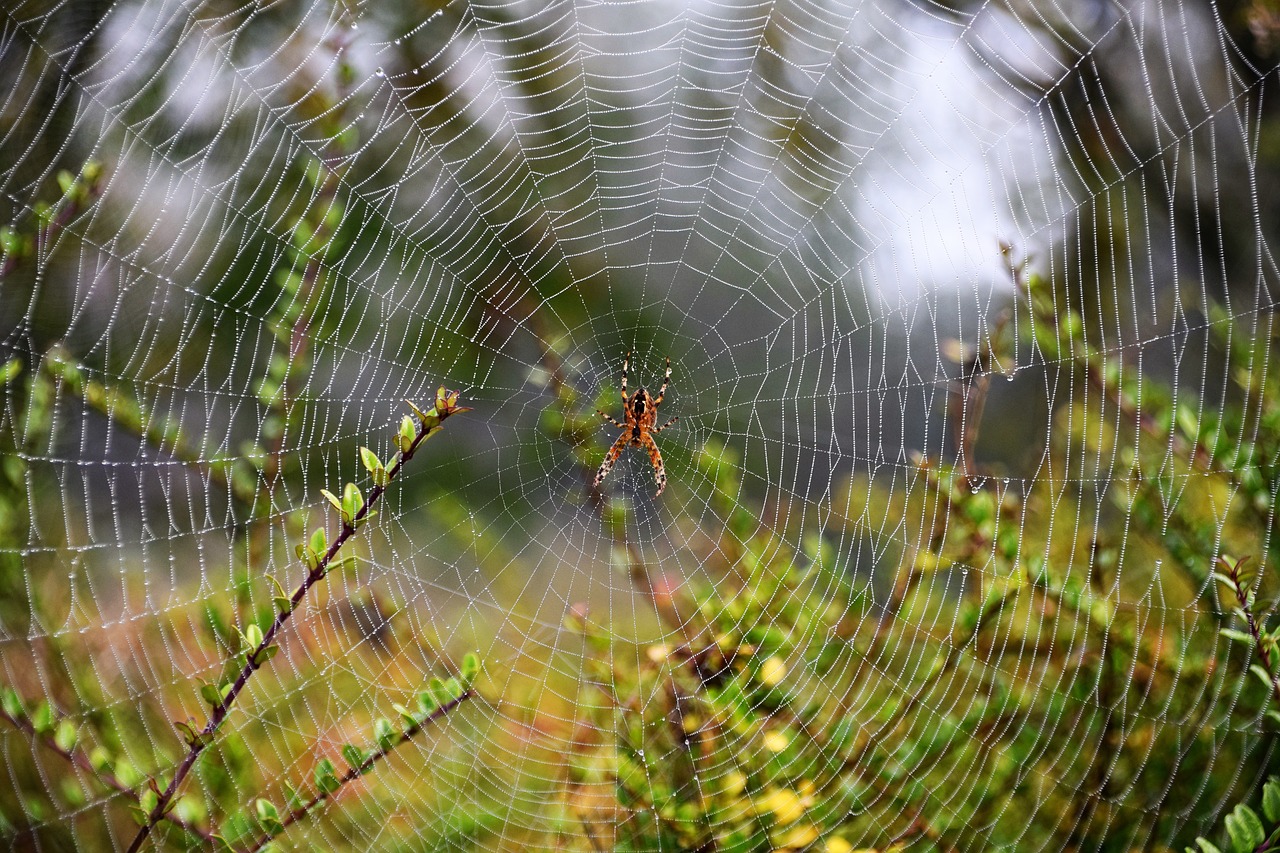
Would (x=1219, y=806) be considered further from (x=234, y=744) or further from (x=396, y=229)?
(x=396, y=229)

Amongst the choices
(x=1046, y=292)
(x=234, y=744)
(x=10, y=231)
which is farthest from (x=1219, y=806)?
(x=10, y=231)

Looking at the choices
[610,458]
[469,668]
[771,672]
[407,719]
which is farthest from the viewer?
[610,458]

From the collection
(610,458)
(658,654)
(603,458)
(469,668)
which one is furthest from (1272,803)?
(603,458)

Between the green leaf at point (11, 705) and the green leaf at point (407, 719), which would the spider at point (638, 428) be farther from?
the green leaf at point (11, 705)

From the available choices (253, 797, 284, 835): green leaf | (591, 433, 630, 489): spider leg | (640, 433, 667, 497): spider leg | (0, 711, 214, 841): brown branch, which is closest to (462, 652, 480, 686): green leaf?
(253, 797, 284, 835): green leaf

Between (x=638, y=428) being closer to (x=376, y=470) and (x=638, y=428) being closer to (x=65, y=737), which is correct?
(x=376, y=470)
